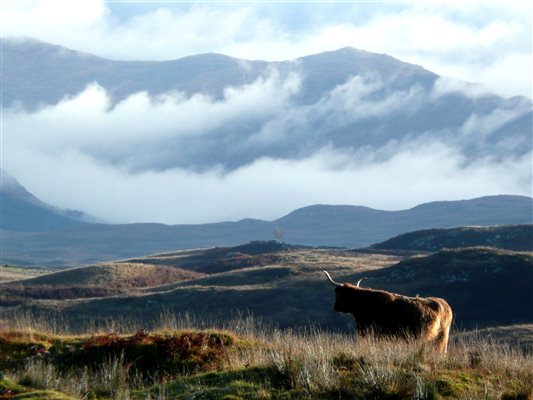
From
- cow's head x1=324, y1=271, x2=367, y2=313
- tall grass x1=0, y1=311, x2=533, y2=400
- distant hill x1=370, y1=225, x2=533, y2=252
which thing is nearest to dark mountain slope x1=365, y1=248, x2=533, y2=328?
cow's head x1=324, y1=271, x2=367, y2=313

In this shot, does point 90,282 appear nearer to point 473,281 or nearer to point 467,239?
point 473,281

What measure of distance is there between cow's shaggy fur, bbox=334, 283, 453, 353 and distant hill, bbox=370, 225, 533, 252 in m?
90.1

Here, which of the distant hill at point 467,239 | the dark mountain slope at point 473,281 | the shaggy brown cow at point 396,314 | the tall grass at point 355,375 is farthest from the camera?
the distant hill at point 467,239

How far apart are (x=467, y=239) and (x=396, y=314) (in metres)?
104

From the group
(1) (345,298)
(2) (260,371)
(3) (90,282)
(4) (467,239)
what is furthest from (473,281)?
(4) (467,239)

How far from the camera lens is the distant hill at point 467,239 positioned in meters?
116

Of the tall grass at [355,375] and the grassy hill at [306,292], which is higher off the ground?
the tall grass at [355,375]

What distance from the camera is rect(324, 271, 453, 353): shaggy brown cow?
22391 millimetres

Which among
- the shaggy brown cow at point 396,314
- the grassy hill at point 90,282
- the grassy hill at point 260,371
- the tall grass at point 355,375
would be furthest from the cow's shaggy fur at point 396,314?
the grassy hill at point 90,282

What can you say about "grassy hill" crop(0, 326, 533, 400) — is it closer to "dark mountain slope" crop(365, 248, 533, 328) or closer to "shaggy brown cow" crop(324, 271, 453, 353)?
"shaggy brown cow" crop(324, 271, 453, 353)

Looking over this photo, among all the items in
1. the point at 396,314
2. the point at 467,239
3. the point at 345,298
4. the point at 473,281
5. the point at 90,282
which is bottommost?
the point at 473,281

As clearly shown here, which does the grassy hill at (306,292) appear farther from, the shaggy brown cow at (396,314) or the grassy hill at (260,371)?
the grassy hill at (260,371)

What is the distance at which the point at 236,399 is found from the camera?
14773 mm

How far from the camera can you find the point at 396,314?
2269 cm
